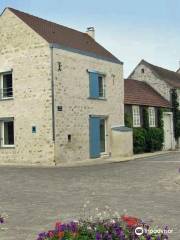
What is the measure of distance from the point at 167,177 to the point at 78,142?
29.2 feet

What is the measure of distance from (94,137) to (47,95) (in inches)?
174

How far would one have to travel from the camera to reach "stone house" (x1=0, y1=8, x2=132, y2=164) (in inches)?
890

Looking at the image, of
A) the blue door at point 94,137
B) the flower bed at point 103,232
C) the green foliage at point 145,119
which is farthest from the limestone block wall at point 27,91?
the flower bed at point 103,232

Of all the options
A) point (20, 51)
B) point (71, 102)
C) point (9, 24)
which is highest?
point (9, 24)

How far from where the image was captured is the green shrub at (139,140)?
29.8 metres

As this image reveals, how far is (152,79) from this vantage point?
123ft

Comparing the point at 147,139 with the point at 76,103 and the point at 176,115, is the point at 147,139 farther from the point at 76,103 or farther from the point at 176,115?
the point at 76,103

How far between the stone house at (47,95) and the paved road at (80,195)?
162 inches

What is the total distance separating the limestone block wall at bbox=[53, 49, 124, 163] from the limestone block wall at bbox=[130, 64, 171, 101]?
1049cm

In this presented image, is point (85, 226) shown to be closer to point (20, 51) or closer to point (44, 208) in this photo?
point (44, 208)

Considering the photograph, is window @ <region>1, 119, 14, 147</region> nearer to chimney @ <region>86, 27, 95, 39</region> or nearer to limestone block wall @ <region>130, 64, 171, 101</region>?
chimney @ <region>86, 27, 95, 39</region>

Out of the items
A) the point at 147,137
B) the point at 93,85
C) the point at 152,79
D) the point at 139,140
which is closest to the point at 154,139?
the point at 147,137

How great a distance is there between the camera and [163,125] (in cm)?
3422

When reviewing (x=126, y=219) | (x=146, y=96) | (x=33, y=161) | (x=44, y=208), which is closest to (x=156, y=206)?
(x=44, y=208)
